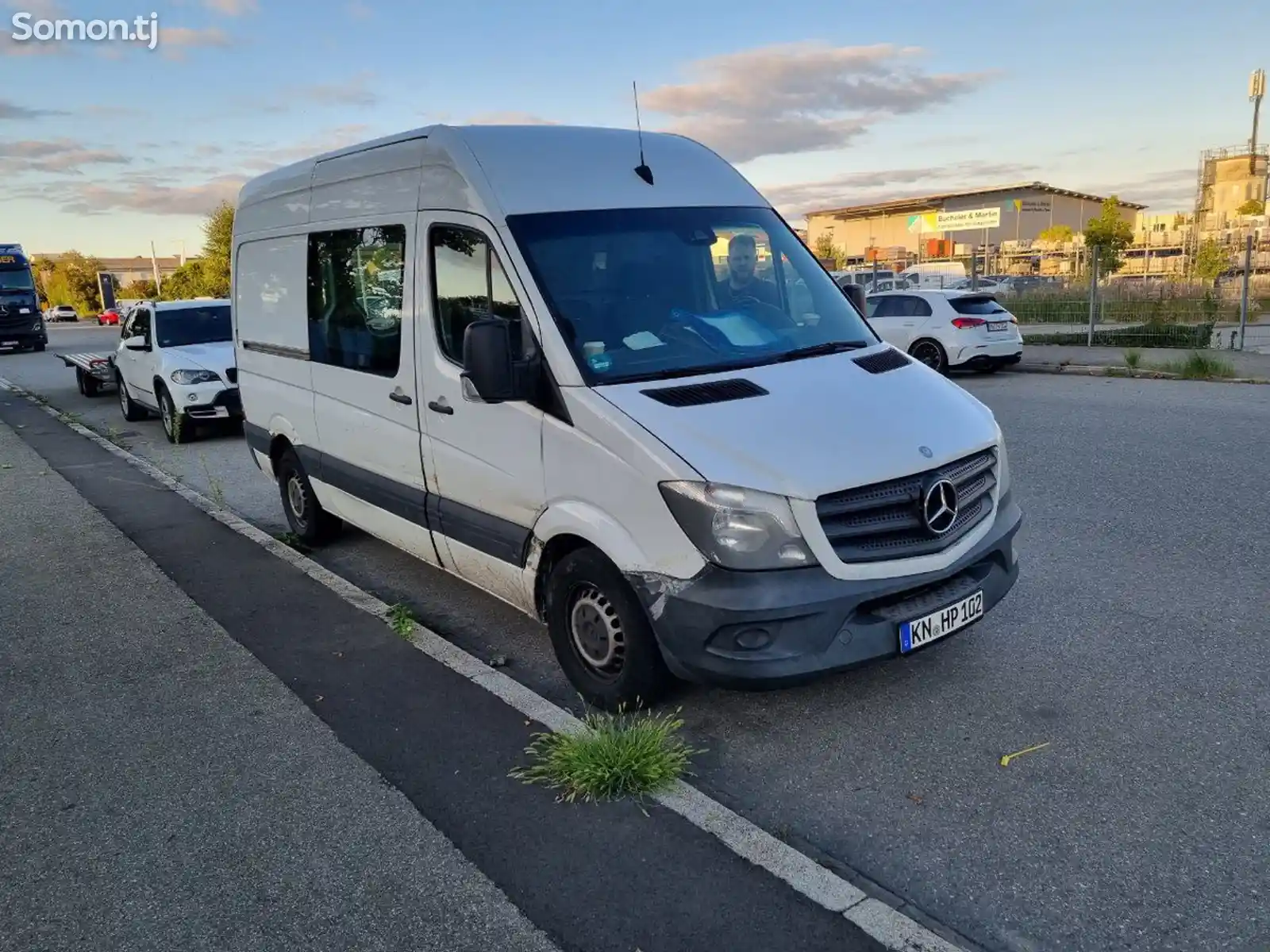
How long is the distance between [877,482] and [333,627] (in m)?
3.23

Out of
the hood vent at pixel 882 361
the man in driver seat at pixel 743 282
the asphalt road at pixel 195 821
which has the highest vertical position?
the man in driver seat at pixel 743 282

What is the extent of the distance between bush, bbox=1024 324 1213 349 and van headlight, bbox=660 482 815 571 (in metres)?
18.1

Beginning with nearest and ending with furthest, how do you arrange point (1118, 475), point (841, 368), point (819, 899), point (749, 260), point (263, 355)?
point (819, 899), point (841, 368), point (749, 260), point (263, 355), point (1118, 475)

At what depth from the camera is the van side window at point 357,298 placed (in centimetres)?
501

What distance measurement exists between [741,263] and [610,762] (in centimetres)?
249

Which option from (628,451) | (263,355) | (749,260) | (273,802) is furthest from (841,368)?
(263,355)

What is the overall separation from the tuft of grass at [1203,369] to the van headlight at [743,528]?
13.5 m

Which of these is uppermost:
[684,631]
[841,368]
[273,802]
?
[841,368]

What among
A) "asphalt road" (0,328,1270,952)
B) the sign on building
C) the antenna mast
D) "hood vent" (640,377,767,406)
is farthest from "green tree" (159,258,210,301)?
the antenna mast

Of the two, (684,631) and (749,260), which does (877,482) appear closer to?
(684,631)

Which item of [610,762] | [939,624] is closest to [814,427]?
[939,624]

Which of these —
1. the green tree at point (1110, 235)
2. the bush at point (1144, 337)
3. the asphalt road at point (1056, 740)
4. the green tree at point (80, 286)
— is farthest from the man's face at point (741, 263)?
the green tree at point (80, 286)

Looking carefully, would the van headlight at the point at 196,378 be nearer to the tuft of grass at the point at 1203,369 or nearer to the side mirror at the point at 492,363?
the side mirror at the point at 492,363

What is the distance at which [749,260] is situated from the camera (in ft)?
15.6
